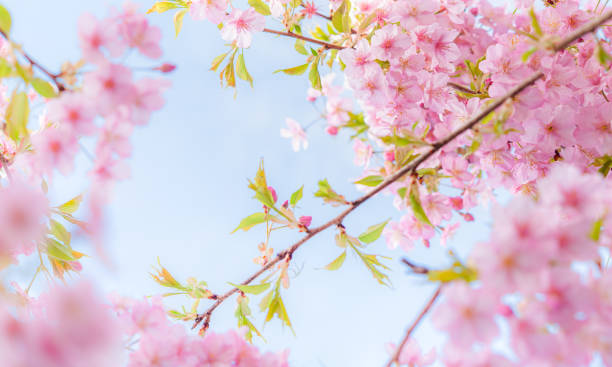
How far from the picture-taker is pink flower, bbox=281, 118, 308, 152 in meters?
2.06

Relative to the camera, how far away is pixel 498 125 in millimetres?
734

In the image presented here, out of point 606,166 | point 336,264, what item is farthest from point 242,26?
point 606,166

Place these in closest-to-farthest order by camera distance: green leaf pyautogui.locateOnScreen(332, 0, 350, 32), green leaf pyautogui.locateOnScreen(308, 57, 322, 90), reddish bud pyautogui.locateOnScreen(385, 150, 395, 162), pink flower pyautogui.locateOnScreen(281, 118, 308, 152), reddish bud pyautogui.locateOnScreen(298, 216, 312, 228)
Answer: reddish bud pyautogui.locateOnScreen(298, 216, 312, 228)
green leaf pyautogui.locateOnScreen(332, 0, 350, 32)
green leaf pyautogui.locateOnScreen(308, 57, 322, 90)
reddish bud pyautogui.locateOnScreen(385, 150, 395, 162)
pink flower pyautogui.locateOnScreen(281, 118, 308, 152)

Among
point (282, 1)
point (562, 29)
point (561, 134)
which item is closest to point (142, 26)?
point (282, 1)

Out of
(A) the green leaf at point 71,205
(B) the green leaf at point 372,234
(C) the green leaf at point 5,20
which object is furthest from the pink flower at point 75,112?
(B) the green leaf at point 372,234

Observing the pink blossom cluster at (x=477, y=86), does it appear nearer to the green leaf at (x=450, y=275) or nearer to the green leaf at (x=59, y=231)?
the green leaf at (x=450, y=275)

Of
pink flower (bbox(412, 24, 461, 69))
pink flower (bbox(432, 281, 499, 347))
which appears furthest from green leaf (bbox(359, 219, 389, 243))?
pink flower (bbox(432, 281, 499, 347))

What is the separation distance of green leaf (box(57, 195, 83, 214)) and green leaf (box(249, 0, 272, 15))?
764mm

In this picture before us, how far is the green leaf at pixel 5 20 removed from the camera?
73cm

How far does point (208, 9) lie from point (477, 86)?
2.79 ft

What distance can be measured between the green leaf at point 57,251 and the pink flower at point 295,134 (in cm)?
119

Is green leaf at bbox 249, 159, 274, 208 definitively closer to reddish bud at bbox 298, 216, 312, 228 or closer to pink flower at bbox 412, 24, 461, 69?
reddish bud at bbox 298, 216, 312, 228

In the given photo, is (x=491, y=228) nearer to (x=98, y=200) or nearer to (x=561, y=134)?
(x=98, y=200)

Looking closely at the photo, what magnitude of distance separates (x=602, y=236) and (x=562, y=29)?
0.79m
